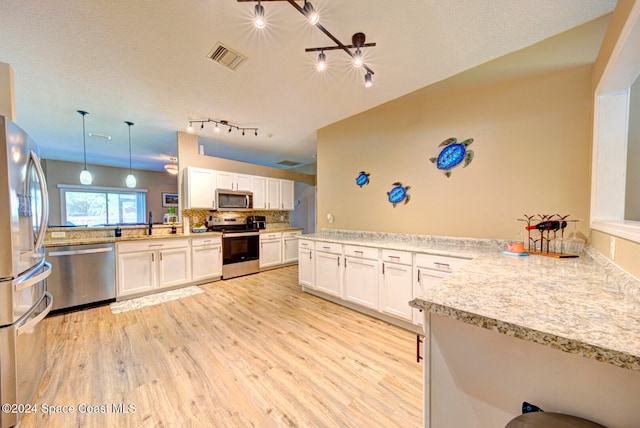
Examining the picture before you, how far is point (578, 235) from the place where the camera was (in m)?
1.91

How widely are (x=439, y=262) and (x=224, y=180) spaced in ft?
13.0

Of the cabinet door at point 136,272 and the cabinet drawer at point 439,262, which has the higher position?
the cabinet drawer at point 439,262

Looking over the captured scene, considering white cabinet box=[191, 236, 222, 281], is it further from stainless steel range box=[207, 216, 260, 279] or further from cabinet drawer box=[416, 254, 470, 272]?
cabinet drawer box=[416, 254, 470, 272]

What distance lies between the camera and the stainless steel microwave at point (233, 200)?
4.40 m

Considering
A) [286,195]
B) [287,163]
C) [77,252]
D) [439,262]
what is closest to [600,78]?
[439,262]

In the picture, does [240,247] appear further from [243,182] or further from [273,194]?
[273,194]

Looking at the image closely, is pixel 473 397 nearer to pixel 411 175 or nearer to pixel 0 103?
pixel 411 175

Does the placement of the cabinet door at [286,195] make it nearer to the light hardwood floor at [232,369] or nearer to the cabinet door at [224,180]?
the cabinet door at [224,180]

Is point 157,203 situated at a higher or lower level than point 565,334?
higher

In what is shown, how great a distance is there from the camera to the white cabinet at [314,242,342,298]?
307 cm

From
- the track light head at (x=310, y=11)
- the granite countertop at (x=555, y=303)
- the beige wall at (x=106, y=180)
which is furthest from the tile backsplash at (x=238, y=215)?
the granite countertop at (x=555, y=303)

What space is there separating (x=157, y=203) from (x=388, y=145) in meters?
7.89

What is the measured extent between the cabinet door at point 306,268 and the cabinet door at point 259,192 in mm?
1979

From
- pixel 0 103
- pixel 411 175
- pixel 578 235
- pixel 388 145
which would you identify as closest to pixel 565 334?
pixel 578 235
